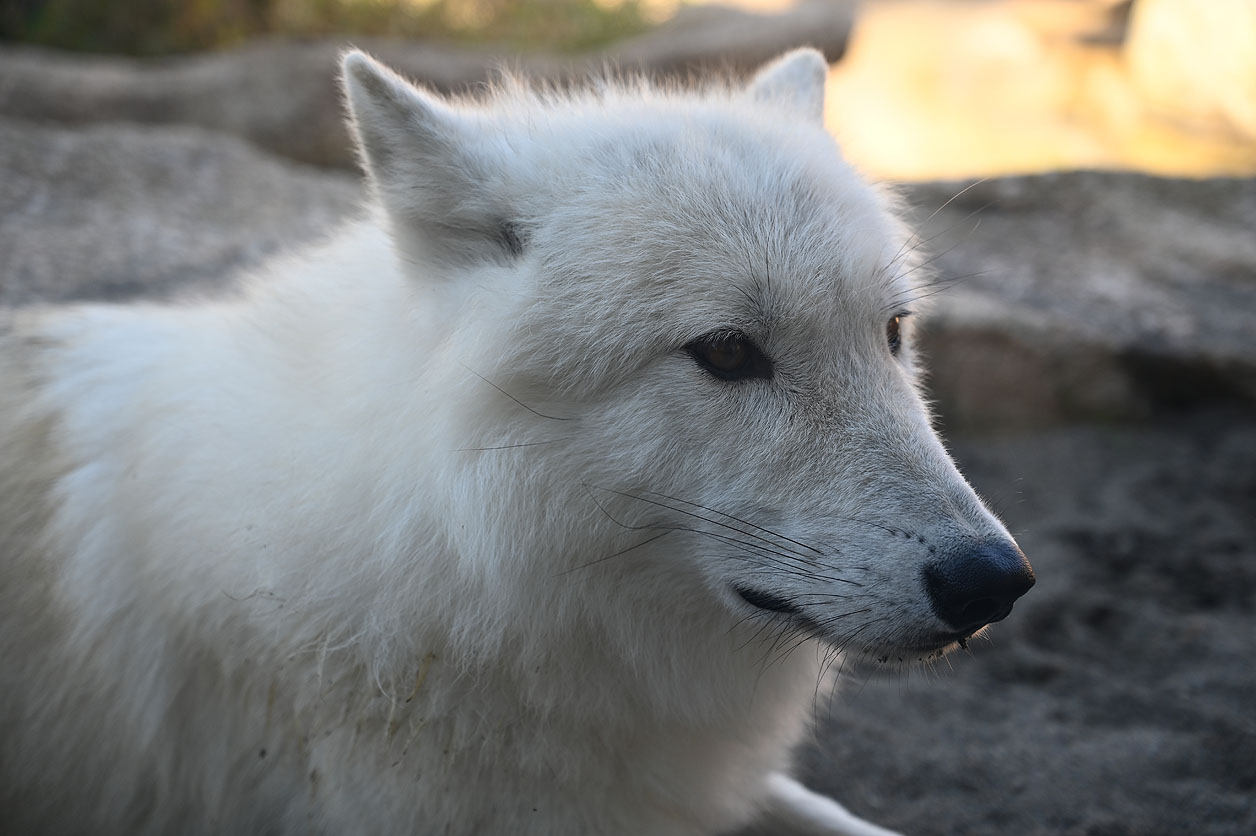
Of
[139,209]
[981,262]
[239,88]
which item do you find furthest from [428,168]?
[239,88]

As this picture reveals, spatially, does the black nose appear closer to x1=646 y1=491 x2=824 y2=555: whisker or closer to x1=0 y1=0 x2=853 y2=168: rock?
x1=646 y1=491 x2=824 y2=555: whisker

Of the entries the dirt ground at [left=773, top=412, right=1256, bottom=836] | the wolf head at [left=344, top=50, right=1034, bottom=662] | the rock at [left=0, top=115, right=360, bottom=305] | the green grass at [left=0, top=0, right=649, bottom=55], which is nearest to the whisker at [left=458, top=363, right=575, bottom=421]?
the wolf head at [left=344, top=50, right=1034, bottom=662]

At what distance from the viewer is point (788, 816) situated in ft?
8.89

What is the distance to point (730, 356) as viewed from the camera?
2.08m

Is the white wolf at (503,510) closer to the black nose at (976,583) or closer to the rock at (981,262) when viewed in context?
the black nose at (976,583)

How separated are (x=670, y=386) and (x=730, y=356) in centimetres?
16

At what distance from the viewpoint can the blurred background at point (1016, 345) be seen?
320 cm

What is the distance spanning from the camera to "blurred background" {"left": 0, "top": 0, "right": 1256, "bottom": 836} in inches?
126

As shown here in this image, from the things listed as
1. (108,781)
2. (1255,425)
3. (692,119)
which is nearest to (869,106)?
(1255,425)

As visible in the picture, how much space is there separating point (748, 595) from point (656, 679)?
34cm

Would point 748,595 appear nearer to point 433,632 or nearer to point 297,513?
point 433,632

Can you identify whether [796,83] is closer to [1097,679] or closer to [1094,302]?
[1097,679]

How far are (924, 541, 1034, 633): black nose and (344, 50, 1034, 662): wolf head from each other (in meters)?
0.03

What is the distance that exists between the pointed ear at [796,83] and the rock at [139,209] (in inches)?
125
